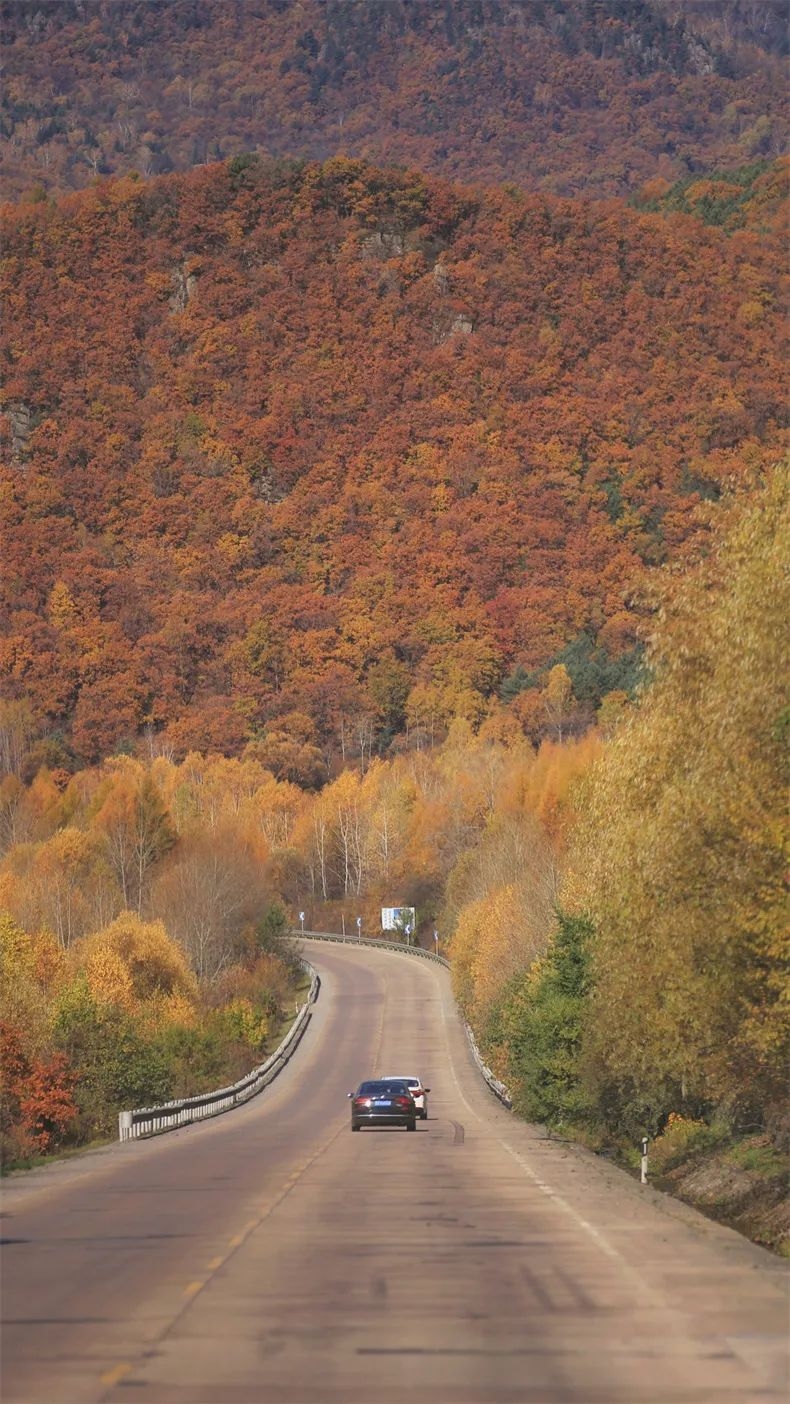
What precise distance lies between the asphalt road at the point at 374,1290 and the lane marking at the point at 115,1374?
0.10 ft

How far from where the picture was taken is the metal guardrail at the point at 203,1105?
40753 millimetres

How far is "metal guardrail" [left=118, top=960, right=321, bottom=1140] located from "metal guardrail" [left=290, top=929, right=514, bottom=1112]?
7.98 metres

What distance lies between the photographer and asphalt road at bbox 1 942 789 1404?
1125cm

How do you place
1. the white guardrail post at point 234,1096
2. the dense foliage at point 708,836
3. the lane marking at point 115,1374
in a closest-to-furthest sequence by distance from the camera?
the lane marking at point 115,1374 → the dense foliage at point 708,836 → the white guardrail post at point 234,1096

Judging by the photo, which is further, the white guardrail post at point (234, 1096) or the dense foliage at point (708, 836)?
the white guardrail post at point (234, 1096)

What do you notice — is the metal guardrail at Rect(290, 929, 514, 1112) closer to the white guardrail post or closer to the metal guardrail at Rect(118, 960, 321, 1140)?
the white guardrail post

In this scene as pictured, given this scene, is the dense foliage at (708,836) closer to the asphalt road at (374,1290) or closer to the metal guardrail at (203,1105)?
the asphalt road at (374,1290)

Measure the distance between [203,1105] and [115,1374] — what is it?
41.7 metres

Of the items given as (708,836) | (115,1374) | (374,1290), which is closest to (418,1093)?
(708,836)

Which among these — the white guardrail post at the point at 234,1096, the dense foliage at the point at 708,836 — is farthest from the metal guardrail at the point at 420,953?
the dense foliage at the point at 708,836

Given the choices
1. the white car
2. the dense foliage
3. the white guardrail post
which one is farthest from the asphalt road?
the white car

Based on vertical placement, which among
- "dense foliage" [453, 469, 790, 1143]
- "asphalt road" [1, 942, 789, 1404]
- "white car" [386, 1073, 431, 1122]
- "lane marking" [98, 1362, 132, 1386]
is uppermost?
"dense foliage" [453, 469, 790, 1143]

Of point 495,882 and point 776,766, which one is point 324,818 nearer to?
point 495,882

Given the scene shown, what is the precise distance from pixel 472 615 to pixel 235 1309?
184 m
